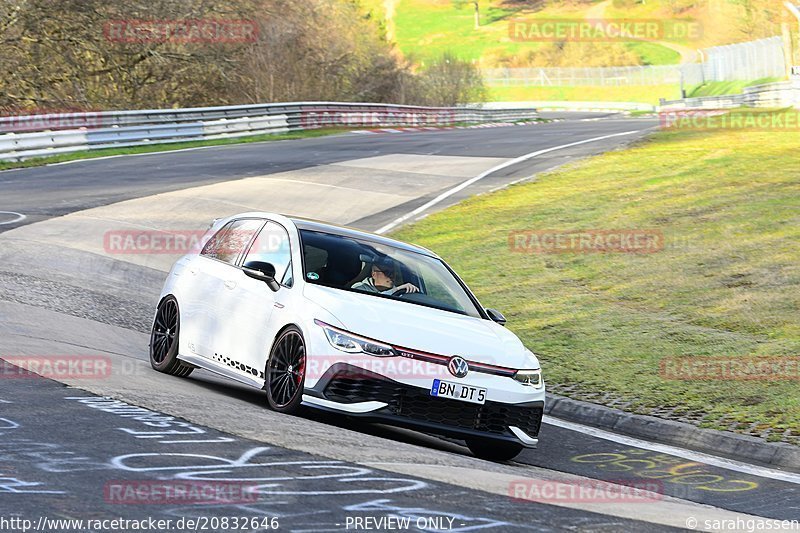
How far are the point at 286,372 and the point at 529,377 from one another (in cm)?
185

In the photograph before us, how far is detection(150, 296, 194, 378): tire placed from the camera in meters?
10.8

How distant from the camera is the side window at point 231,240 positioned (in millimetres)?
10652

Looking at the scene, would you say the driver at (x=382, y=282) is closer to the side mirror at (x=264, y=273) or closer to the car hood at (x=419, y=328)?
the car hood at (x=419, y=328)

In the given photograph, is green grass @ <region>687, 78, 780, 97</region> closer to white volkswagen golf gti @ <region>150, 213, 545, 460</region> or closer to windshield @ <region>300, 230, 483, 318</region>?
windshield @ <region>300, 230, 483, 318</region>

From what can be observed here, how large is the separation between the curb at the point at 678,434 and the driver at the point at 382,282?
233 centimetres

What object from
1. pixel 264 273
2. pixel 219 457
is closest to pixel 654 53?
pixel 264 273

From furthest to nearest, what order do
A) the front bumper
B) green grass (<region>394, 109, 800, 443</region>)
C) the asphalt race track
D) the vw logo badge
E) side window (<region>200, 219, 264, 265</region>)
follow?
green grass (<region>394, 109, 800, 443</region>) < side window (<region>200, 219, 264, 265</region>) < the vw logo badge < the front bumper < the asphalt race track

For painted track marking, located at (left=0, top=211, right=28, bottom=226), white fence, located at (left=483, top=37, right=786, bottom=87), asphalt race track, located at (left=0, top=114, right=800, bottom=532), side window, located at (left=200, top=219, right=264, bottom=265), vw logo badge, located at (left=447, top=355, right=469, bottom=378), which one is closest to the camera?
asphalt race track, located at (left=0, top=114, right=800, bottom=532)

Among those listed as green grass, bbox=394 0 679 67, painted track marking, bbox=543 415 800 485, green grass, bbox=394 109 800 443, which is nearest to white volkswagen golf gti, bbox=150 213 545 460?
painted track marking, bbox=543 415 800 485

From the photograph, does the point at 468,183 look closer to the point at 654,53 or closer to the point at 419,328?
the point at 419,328

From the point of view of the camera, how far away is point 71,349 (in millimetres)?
10836

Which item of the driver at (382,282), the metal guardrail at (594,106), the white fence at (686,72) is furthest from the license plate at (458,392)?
the metal guardrail at (594,106)

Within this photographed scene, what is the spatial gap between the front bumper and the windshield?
1.18m

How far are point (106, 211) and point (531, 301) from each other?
341 inches
